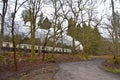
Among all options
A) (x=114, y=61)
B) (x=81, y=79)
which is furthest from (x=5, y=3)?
(x=114, y=61)

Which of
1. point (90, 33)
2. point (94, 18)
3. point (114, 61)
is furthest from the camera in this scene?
point (90, 33)

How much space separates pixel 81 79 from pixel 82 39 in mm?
35234

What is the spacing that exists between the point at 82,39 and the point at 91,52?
17.4 meters

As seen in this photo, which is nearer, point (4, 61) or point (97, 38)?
point (4, 61)

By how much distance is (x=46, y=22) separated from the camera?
42.8m

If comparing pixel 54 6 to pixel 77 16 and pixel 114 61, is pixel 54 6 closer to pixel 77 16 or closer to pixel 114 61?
pixel 77 16

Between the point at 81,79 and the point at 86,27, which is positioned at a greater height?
the point at 86,27

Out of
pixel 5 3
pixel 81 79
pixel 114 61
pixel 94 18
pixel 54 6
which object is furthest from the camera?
pixel 94 18

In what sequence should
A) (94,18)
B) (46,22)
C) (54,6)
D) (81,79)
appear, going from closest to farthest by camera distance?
(81,79) < (54,6) < (46,22) < (94,18)

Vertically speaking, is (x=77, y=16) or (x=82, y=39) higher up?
(x=77, y=16)

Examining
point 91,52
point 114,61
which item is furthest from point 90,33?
point 114,61

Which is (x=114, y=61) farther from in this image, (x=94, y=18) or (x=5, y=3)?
(x=94, y=18)

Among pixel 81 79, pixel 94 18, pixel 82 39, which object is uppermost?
pixel 94 18

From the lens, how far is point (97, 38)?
5369 cm
